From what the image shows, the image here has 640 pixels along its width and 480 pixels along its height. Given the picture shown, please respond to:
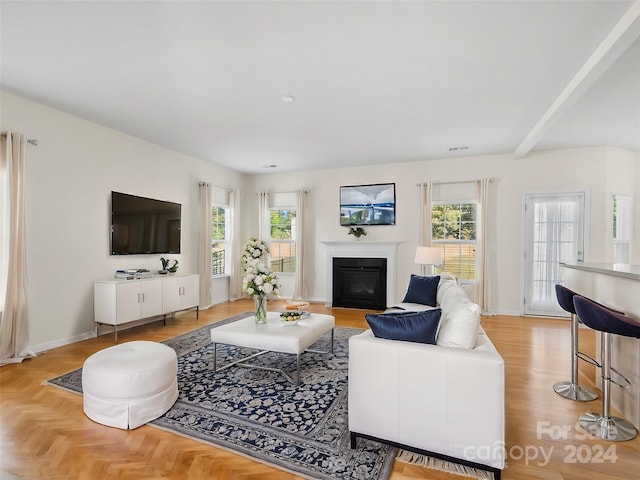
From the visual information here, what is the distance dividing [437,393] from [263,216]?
20.4ft

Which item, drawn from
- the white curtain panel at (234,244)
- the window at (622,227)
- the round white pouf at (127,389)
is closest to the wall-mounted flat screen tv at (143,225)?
the white curtain panel at (234,244)

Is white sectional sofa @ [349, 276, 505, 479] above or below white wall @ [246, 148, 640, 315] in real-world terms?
below

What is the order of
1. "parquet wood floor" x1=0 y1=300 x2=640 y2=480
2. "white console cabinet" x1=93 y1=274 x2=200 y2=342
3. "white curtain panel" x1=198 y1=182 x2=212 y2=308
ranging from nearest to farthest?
"parquet wood floor" x1=0 y1=300 x2=640 y2=480
"white console cabinet" x1=93 y1=274 x2=200 y2=342
"white curtain panel" x1=198 y1=182 x2=212 y2=308

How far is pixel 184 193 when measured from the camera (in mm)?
6031

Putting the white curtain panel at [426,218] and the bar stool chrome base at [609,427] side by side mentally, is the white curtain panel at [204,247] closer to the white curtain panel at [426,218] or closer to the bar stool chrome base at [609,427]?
the white curtain panel at [426,218]

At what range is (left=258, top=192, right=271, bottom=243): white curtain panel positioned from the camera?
758 centimetres

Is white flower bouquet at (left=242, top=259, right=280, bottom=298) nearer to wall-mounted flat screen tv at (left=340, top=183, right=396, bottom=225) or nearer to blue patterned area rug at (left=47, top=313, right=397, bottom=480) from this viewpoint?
blue patterned area rug at (left=47, top=313, right=397, bottom=480)

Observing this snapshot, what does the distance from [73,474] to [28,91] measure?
3743mm

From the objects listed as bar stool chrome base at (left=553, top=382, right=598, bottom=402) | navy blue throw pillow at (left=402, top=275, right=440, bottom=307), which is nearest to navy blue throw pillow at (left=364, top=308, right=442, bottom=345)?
bar stool chrome base at (left=553, top=382, right=598, bottom=402)

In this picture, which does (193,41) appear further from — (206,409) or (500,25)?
(206,409)

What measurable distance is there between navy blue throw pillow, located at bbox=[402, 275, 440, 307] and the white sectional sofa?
2.32 m

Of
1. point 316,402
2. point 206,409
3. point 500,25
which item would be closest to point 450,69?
point 500,25

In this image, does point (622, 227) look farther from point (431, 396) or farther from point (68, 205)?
point (68, 205)

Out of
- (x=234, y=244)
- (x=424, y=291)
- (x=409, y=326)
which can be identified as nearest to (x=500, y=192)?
(x=424, y=291)
